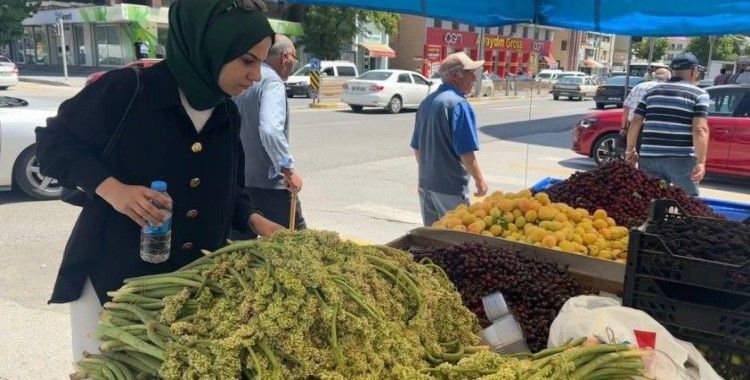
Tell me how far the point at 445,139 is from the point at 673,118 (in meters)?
2.06

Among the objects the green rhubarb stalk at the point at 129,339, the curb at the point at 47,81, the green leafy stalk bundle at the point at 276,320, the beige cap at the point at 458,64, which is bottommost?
the curb at the point at 47,81

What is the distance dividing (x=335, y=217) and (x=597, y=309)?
200 inches

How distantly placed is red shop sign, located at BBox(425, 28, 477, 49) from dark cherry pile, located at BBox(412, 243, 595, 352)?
45108 mm

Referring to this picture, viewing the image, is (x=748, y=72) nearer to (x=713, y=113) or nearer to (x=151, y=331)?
(x=713, y=113)

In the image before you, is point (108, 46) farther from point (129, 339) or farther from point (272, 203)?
point (129, 339)

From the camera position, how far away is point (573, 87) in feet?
107

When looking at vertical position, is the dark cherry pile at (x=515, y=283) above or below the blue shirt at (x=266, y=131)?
below

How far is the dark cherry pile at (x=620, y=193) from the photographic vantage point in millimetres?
3266

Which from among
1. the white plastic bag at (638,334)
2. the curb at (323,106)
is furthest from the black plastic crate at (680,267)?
the curb at (323,106)

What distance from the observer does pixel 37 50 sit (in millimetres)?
40875

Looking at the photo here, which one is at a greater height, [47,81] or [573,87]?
[573,87]

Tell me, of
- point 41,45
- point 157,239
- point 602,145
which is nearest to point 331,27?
point 41,45

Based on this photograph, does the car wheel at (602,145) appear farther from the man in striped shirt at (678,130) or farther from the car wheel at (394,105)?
the car wheel at (394,105)

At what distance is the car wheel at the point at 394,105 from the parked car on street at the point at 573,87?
52.5ft
